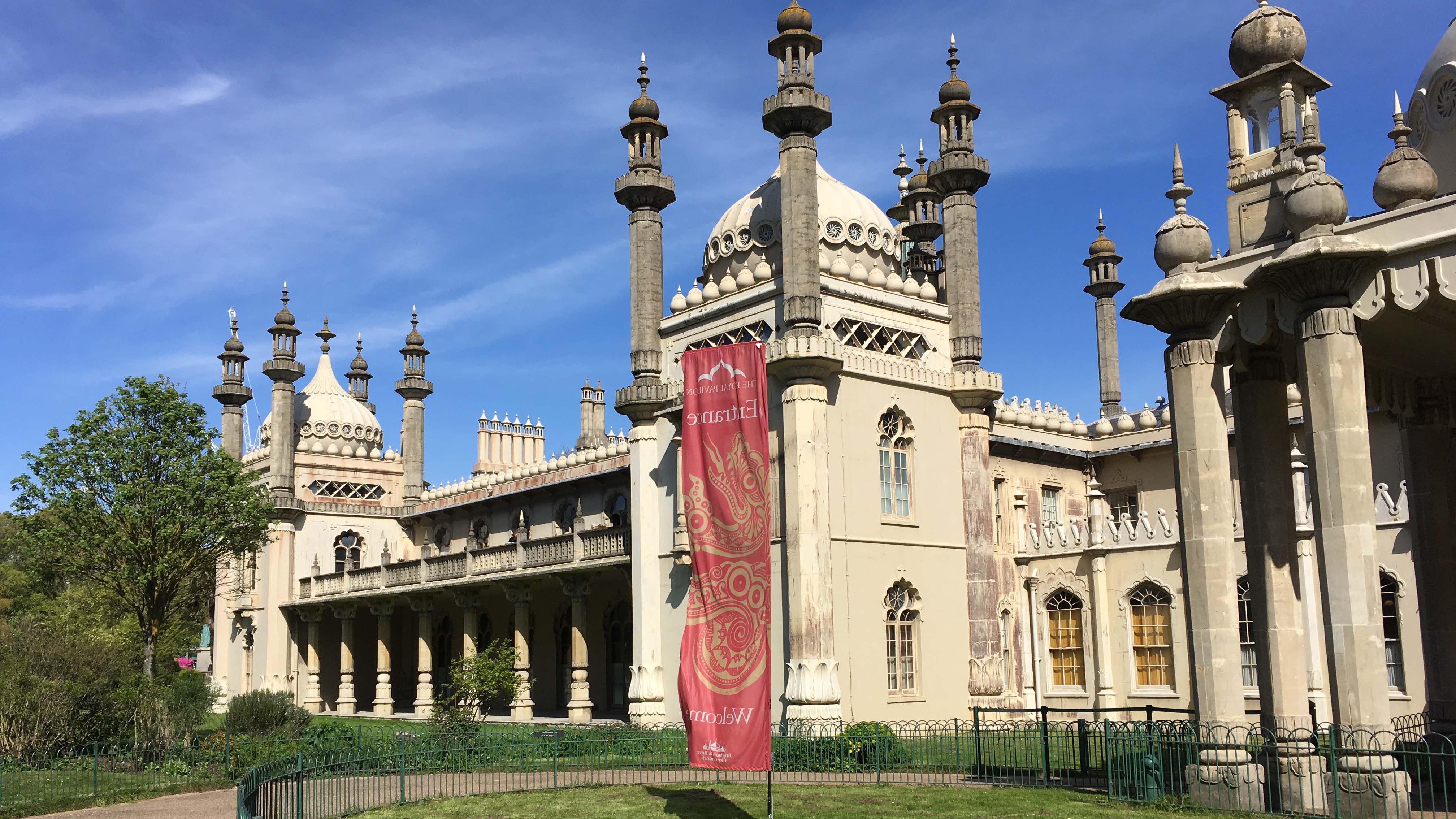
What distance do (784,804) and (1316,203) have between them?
9452 millimetres

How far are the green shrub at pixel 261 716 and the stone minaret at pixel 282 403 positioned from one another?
17.1m

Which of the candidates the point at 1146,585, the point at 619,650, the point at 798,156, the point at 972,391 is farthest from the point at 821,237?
the point at 619,650

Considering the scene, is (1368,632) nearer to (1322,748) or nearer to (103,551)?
(1322,748)

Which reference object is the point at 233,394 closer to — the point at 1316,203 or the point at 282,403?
the point at 282,403

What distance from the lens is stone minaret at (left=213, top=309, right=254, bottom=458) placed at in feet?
150

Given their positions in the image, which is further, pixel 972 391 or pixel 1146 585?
pixel 972 391

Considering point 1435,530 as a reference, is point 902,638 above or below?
below

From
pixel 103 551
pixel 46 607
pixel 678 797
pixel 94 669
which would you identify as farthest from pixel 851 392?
pixel 46 607

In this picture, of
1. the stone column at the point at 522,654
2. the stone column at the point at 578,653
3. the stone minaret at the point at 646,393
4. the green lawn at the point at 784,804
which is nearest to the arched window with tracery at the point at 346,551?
the stone column at the point at 522,654

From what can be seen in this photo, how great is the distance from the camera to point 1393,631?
20984 millimetres

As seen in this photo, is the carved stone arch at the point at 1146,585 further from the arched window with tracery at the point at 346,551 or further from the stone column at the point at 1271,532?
the arched window with tracery at the point at 346,551

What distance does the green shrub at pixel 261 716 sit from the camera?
24.7 metres

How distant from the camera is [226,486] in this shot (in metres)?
30.0

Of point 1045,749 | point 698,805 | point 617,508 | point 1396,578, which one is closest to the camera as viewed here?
point 698,805
